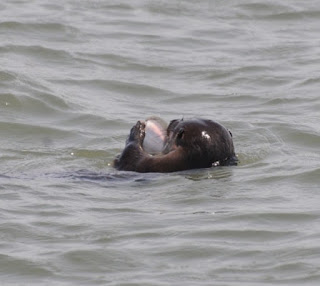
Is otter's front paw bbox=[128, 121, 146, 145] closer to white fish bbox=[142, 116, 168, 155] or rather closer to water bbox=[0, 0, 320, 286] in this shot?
white fish bbox=[142, 116, 168, 155]

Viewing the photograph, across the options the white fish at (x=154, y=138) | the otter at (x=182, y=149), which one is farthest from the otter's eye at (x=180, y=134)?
the white fish at (x=154, y=138)

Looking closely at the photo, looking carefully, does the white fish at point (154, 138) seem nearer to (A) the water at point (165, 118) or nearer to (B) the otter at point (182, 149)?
(B) the otter at point (182, 149)

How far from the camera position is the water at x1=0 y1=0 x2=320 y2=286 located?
7.35 m

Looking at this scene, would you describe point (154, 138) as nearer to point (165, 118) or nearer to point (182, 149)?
point (182, 149)

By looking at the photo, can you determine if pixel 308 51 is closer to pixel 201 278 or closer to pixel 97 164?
pixel 97 164

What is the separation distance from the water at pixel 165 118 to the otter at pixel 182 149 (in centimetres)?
10

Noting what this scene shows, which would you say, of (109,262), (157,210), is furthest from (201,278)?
(157,210)

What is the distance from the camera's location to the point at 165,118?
11531mm

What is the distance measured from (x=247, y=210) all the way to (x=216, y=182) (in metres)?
0.62

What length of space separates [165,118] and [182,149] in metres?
2.65

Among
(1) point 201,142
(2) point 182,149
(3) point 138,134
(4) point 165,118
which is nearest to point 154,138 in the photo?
(3) point 138,134

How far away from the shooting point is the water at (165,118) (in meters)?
7.35

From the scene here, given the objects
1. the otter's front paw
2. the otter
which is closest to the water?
the otter

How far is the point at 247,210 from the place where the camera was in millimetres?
8367
